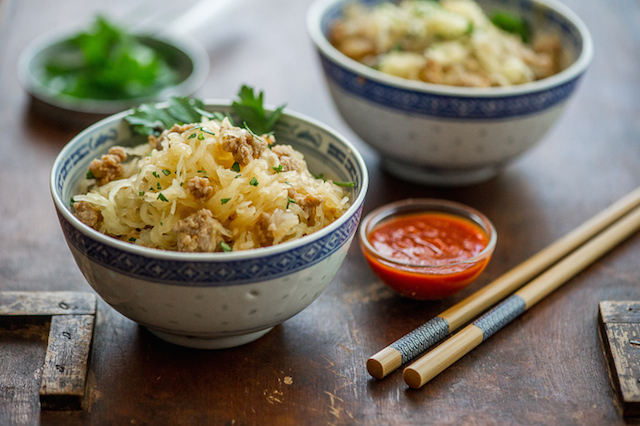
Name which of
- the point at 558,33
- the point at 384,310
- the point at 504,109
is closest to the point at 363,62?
the point at 504,109

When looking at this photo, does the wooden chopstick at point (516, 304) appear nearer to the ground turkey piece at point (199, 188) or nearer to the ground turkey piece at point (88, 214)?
the ground turkey piece at point (199, 188)

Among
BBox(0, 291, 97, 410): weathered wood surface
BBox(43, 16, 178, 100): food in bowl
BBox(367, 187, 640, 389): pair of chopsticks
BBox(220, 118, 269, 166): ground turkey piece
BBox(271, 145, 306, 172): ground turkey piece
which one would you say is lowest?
BBox(43, 16, 178, 100): food in bowl

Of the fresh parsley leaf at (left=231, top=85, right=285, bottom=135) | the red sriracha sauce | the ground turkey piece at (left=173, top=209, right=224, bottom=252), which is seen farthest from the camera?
the fresh parsley leaf at (left=231, top=85, right=285, bottom=135)

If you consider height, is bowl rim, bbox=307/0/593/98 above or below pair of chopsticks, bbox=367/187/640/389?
above

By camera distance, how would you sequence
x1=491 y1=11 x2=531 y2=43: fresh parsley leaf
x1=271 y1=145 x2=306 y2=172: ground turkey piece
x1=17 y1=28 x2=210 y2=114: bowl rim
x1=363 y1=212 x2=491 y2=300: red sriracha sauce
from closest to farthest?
x1=271 y1=145 x2=306 y2=172: ground turkey piece, x1=363 y1=212 x2=491 y2=300: red sriracha sauce, x1=17 y1=28 x2=210 y2=114: bowl rim, x1=491 y1=11 x2=531 y2=43: fresh parsley leaf

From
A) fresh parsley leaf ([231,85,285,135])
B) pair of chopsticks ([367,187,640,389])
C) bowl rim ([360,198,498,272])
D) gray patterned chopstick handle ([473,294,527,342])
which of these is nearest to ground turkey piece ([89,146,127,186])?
fresh parsley leaf ([231,85,285,135])

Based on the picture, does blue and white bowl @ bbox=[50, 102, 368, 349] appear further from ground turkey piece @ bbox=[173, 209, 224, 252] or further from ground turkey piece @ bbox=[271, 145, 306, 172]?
ground turkey piece @ bbox=[271, 145, 306, 172]

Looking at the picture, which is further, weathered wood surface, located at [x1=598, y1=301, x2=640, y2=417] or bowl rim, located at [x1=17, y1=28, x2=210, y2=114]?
bowl rim, located at [x1=17, y1=28, x2=210, y2=114]

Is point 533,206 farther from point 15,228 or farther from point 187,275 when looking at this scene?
point 15,228
